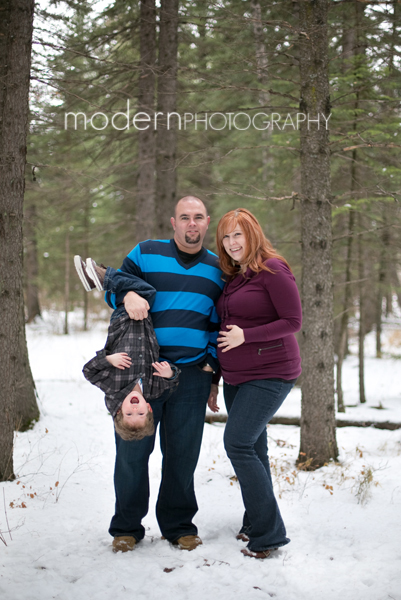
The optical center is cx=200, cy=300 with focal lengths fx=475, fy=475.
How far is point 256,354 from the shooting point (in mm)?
3535

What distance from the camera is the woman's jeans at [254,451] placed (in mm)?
3475

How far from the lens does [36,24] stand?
626 centimetres

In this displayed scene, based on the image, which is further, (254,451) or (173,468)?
(173,468)

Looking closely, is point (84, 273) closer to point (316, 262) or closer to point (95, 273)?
point (95, 273)

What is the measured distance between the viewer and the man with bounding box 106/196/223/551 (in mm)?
3705

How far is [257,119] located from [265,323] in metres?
8.30

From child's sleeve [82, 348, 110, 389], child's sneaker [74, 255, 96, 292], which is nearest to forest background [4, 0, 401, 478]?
child's sneaker [74, 255, 96, 292]

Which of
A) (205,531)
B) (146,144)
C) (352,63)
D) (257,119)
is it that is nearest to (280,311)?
(205,531)

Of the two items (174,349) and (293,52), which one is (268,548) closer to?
(174,349)

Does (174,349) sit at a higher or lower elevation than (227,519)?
higher

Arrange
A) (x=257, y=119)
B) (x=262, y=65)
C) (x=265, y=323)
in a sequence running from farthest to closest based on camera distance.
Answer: (x=257, y=119)
(x=262, y=65)
(x=265, y=323)

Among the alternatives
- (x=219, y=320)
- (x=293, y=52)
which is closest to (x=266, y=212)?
(x=293, y=52)

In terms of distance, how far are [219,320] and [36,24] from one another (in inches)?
197

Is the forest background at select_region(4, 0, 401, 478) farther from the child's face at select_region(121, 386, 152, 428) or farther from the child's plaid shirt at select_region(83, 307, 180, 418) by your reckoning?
the child's face at select_region(121, 386, 152, 428)
